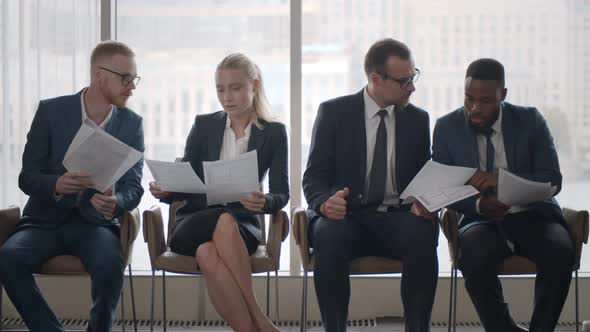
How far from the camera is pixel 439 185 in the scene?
330 cm

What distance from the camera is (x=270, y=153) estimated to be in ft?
12.4

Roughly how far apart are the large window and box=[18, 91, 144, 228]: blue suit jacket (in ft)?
2.15

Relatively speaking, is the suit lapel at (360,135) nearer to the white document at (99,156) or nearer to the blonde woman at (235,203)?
the blonde woman at (235,203)

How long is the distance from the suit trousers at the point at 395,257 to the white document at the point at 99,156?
0.90m

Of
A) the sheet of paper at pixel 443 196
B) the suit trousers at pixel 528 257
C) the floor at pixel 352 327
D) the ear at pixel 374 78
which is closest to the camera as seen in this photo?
the sheet of paper at pixel 443 196

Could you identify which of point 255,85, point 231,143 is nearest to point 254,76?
point 255,85

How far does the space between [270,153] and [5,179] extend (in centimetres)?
152

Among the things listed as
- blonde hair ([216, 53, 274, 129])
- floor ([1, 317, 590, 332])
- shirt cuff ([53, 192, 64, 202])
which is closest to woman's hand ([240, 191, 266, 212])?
blonde hair ([216, 53, 274, 129])

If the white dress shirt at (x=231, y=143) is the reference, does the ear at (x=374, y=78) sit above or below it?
above

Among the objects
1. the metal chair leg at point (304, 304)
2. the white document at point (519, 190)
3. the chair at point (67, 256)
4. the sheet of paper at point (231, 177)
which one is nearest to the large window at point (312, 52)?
the chair at point (67, 256)

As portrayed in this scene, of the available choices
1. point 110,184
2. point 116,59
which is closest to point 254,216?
point 110,184

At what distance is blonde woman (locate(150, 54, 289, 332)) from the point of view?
3314mm

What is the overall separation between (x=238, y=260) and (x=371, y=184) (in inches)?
28.3

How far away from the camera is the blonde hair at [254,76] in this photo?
3.68 m
